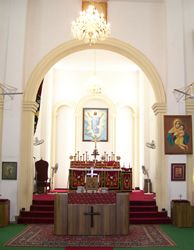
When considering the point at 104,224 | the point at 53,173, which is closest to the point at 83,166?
the point at 53,173

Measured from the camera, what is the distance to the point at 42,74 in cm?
1097

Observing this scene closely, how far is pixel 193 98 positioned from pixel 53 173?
27.0ft

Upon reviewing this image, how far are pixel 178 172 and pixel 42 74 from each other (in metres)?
5.12

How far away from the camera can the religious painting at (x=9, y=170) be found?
10.1 metres

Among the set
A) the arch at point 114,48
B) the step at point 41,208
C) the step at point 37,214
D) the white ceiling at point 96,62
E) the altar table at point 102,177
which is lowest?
the step at point 37,214

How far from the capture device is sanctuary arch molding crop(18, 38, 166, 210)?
10523mm

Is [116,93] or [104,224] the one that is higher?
[116,93]

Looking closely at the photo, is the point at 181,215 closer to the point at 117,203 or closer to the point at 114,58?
the point at 117,203

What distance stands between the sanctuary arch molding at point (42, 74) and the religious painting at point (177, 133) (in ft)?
2.29

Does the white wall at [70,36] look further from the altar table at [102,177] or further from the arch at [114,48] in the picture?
the altar table at [102,177]

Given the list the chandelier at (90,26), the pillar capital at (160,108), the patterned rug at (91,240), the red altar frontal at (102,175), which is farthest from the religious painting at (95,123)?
the chandelier at (90,26)

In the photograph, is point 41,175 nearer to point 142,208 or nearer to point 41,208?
point 41,208

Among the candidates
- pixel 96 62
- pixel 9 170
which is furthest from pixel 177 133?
pixel 96 62

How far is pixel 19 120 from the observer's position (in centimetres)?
1030
